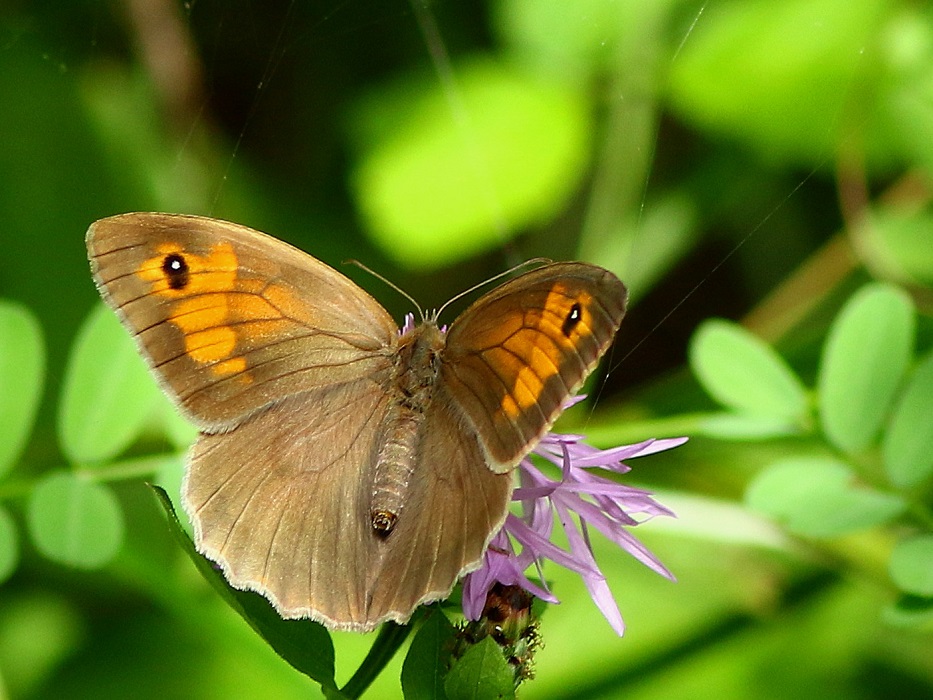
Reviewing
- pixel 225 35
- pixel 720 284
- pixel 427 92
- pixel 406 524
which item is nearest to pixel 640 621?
pixel 720 284

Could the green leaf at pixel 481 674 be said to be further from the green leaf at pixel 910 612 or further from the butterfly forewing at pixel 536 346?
the green leaf at pixel 910 612

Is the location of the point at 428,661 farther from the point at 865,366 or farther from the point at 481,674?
the point at 865,366

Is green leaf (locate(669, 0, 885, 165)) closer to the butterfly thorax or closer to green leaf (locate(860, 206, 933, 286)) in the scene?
green leaf (locate(860, 206, 933, 286))

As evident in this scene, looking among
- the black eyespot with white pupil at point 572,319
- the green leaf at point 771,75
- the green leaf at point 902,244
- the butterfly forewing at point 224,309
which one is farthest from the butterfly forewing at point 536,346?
the green leaf at point 771,75

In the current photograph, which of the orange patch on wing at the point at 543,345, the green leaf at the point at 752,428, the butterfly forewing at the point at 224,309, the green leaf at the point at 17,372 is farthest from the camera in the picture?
the green leaf at the point at 752,428

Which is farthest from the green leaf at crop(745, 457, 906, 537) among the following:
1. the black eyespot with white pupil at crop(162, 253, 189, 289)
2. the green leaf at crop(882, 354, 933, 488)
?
the black eyespot with white pupil at crop(162, 253, 189, 289)

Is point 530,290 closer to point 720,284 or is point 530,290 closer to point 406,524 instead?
point 406,524
